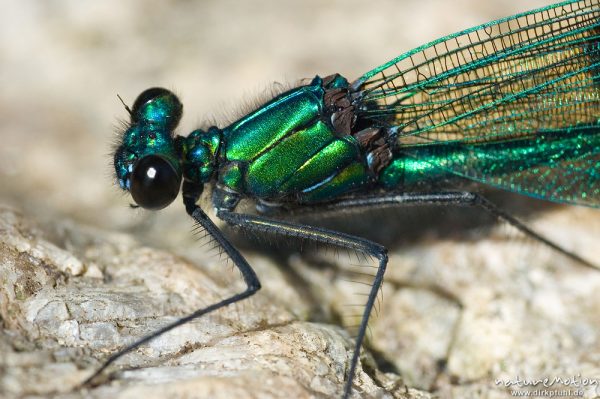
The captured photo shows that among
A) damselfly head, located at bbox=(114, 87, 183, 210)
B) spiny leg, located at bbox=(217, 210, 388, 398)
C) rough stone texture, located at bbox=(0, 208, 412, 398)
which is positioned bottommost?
rough stone texture, located at bbox=(0, 208, 412, 398)

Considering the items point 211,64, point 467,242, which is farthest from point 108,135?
point 467,242

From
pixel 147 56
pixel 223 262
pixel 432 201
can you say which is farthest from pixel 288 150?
pixel 147 56

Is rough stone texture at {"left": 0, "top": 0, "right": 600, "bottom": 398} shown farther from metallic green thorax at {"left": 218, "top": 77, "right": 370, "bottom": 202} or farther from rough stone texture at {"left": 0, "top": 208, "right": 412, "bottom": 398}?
metallic green thorax at {"left": 218, "top": 77, "right": 370, "bottom": 202}

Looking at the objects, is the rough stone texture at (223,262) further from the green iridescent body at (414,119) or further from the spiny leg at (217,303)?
the green iridescent body at (414,119)

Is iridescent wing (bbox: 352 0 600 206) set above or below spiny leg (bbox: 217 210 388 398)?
above

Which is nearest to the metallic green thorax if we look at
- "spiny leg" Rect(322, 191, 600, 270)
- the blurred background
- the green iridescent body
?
the green iridescent body

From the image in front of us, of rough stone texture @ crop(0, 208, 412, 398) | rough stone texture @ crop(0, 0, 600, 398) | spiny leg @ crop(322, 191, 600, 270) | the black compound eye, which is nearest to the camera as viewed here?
rough stone texture @ crop(0, 208, 412, 398)
